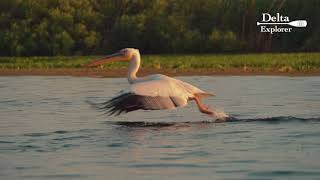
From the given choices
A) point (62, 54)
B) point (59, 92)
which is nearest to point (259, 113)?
point (59, 92)

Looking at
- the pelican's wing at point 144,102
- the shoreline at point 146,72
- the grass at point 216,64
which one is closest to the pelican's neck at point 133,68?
the pelican's wing at point 144,102

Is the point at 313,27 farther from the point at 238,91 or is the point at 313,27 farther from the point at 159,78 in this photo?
the point at 159,78

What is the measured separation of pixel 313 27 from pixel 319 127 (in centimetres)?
2976

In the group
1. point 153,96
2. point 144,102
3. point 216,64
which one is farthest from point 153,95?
point 216,64

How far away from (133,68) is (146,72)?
1458 cm

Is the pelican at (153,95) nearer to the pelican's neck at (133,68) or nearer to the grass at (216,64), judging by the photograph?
the pelican's neck at (133,68)

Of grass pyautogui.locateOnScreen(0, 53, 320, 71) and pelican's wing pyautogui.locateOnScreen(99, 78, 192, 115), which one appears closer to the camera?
pelican's wing pyautogui.locateOnScreen(99, 78, 192, 115)

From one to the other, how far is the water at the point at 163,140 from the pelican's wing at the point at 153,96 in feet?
0.83

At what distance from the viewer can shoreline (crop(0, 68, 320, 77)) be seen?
2542 centimetres

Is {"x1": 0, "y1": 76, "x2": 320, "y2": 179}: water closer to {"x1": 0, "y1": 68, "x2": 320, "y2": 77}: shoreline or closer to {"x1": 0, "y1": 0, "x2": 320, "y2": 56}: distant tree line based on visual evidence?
{"x1": 0, "y1": 68, "x2": 320, "y2": 77}: shoreline

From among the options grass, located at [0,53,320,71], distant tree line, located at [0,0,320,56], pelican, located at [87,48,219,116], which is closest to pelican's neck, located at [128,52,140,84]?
pelican, located at [87,48,219,116]

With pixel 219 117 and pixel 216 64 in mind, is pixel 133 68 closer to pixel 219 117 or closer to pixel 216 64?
pixel 219 117

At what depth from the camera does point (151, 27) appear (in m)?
41.2

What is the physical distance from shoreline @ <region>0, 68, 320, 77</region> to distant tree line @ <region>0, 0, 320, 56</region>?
10681 mm
